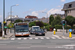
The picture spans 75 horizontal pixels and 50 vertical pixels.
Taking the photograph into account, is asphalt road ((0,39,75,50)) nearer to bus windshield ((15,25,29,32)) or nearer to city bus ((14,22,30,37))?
city bus ((14,22,30,37))

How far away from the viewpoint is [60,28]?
68250 millimetres

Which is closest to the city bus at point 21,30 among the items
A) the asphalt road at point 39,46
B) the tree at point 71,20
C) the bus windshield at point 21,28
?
the bus windshield at point 21,28

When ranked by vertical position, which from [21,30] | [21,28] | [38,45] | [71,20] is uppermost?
[71,20]

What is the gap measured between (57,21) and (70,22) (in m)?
13.9

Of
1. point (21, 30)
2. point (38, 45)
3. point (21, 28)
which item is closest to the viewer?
point (38, 45)

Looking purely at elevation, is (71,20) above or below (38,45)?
above

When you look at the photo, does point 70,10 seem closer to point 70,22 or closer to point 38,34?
point 70,22

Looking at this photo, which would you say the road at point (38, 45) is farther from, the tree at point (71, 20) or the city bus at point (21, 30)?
the tree at point (71, 20)

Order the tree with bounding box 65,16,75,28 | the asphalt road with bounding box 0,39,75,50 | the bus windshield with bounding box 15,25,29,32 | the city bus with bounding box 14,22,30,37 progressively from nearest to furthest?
1. the asphalt road with bounding box 0,39,75,50
2. the city bus with bounding box 14,22,30,37
3. the bus windshield with bounding box 15,25,29,32
4. the tree with bounding box 65,16,75,28

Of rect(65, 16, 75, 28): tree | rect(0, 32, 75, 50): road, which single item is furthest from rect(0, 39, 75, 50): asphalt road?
→ rect(65, 16, 75, 28): tree

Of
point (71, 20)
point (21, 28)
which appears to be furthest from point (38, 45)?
point (71, 20)

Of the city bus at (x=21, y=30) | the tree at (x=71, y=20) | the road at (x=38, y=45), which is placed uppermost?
the tree at (x=71, y=20)

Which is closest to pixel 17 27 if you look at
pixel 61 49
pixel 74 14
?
pixel 61 49

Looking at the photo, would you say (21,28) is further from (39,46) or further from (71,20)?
(71,20)
